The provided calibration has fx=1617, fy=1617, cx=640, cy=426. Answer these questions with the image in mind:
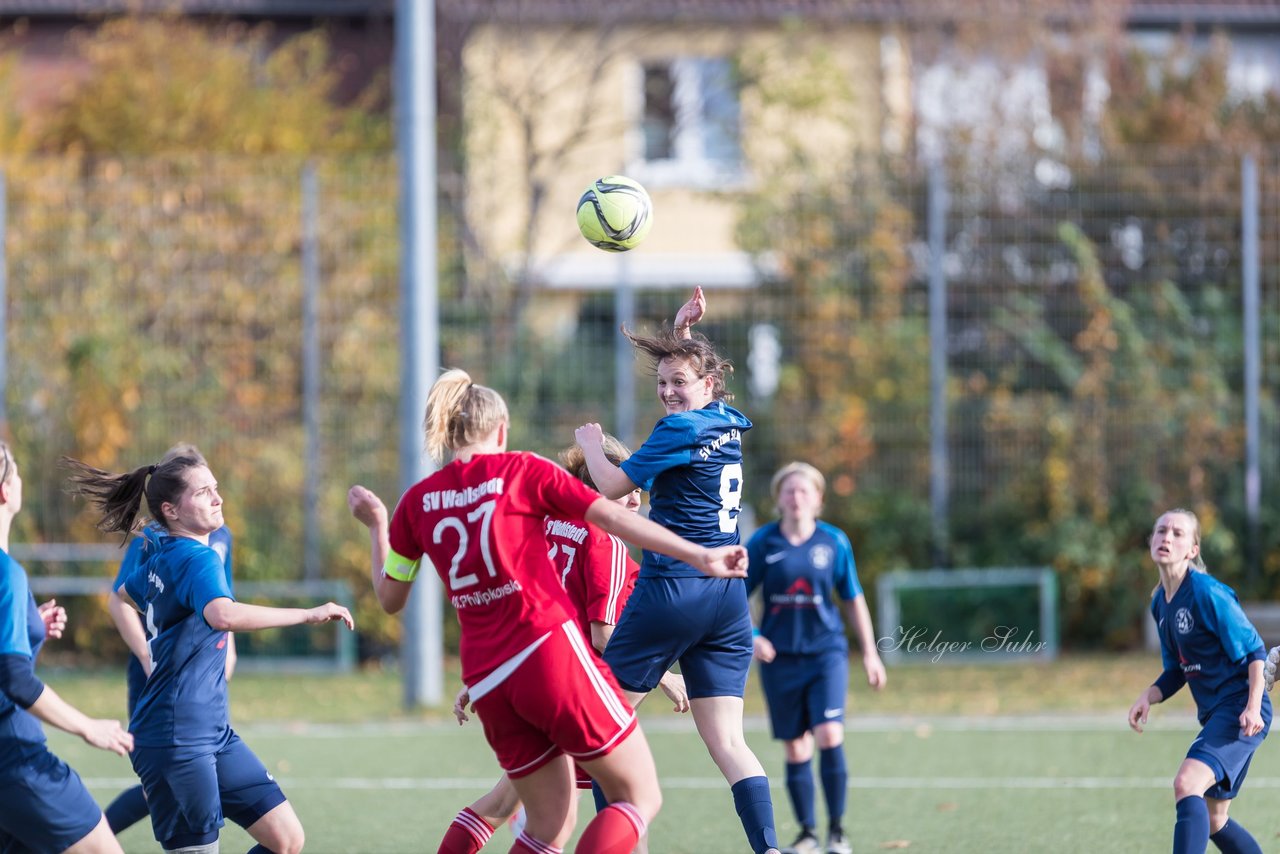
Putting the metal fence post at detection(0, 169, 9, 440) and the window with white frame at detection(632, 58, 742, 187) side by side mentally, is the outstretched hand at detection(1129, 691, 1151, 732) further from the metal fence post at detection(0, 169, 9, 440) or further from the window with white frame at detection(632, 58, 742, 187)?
the window with white frame at detection(632, 58, 742, 187)

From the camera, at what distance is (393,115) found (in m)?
19.1

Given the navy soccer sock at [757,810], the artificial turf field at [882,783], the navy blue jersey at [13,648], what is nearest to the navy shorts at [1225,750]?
the artificial turf field at [882,783]

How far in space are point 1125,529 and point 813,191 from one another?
412 cm

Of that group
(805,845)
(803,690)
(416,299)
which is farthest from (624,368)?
(805,845)

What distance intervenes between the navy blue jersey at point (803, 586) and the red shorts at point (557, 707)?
9.57 feet

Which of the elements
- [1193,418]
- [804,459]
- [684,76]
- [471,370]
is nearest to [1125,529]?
[1193,418]

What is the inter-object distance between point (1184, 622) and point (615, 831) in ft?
7.72

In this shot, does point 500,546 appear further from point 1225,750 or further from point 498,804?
point 1225,750

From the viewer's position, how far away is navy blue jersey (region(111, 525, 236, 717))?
18.4 ft

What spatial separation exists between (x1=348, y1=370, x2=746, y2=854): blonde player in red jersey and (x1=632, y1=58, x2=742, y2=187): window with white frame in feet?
44.7

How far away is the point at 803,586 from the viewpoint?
7602mm

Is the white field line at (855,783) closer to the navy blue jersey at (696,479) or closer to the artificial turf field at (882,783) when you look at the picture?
the artificial turf field at (882,783)

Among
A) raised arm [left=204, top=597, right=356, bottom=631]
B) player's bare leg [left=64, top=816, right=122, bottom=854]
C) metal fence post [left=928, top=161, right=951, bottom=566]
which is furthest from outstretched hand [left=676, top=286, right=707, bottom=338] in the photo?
metal fence post [left=928, top=161, right=951, bottom=566]

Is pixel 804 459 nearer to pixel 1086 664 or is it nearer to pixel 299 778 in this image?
pixel 1086 664
